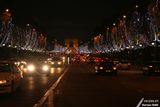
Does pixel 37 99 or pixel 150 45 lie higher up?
pixel 150 45

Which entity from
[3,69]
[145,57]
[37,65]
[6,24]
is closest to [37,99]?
[3,69]

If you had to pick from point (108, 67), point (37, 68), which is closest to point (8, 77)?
point (37, 68)

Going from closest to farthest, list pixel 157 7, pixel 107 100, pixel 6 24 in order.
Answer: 1. pixel 107 100
2. pixel 157 7
3. pixel 6 24

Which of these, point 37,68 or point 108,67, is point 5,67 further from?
point 108,67

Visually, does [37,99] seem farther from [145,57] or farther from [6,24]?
[6,24]

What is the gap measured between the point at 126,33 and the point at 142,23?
25201 mm

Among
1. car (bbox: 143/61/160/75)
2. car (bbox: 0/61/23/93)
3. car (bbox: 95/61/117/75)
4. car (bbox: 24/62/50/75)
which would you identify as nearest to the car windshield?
car (bbox: 0/61/23/93)

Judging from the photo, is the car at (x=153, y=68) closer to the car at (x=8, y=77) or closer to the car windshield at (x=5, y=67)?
the car at (x=8, y=77)

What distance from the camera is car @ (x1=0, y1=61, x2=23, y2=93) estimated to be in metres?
20.8

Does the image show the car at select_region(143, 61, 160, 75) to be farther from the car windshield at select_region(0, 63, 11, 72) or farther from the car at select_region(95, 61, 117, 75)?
the car windshield at select_region(0, 63, 11, 72)

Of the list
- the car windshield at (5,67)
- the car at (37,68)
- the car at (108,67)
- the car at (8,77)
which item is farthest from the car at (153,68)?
the car windshield at (5,67)

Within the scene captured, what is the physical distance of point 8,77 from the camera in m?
21.1

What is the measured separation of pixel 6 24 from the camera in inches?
3787

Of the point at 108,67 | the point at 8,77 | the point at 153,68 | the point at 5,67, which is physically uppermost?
the point at 108,67
